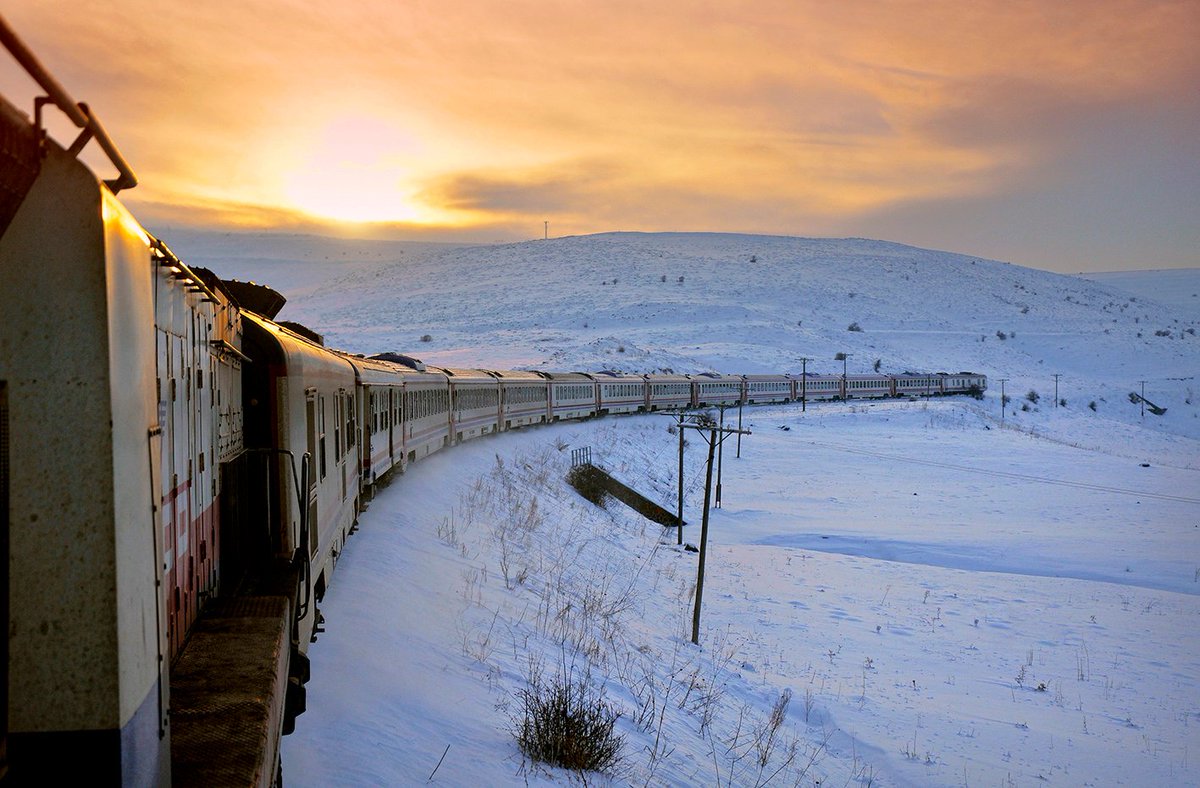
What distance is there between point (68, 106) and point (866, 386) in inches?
3055

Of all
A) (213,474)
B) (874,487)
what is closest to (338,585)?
(213,474)

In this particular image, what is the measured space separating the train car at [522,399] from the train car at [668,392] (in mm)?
13757

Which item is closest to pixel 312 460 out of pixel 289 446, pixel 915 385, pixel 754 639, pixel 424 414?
pixel 289 446

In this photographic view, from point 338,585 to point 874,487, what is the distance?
34426 millimetres

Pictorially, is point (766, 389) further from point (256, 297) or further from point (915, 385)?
point (256, 297)

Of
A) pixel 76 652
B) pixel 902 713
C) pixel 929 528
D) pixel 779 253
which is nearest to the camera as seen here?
pixel 76 652

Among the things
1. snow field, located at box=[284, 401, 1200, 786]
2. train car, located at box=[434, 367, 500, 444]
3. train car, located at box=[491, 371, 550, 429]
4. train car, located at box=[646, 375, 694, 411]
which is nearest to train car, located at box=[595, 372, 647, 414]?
train car, located at box=[646, 375, 694, 411]

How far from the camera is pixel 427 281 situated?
150750 millimetres

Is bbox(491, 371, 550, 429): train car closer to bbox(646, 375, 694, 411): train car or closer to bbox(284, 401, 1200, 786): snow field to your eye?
bbox(284, 401, 1200, 786): snow field

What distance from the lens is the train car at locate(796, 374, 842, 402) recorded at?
69.1 metres

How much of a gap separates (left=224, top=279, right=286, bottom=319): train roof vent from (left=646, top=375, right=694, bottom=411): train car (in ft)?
138

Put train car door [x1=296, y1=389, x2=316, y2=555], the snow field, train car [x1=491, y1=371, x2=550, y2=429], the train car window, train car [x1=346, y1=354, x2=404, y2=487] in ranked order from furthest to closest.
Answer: train car [x1=491, y1=371, x2=550, y2=429], train car [x1=346, y1=354, x2=404, y2=487], the snow field, the train car window, train car door [x1=296, y1=389, x2=316, y2=555]

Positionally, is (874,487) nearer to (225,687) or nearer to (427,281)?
(225,687)

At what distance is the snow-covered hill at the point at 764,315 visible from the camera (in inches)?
3531
